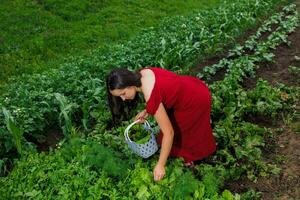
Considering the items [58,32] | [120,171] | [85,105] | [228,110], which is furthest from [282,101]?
[58,32]

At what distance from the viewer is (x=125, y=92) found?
425 cm

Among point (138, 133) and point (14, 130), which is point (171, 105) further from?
point (14, 130)

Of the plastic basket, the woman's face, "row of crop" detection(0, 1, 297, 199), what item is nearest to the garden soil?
"row of crop" detection(0, 1, 297, 199)

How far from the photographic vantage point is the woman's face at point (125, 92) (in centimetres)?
422

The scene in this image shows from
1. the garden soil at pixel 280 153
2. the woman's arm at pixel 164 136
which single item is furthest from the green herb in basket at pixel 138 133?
the garden soil at pixel 280 153

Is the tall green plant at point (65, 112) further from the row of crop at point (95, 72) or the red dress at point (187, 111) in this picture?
the red dress at point (187, 111)

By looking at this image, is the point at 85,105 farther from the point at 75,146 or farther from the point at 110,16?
the point at 110,16

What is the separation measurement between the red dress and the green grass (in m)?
4.16

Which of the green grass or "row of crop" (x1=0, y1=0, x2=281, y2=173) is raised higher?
"row of crop" (x1=0, y1=0, x2=281, y2=173)

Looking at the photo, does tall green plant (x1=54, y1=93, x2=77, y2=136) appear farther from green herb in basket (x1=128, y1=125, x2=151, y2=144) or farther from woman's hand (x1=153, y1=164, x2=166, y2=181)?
woman's hand (x1=153, y1=164, x2=166, y2=181)

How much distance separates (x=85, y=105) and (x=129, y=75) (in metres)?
2.01

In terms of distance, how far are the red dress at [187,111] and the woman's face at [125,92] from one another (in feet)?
0.72

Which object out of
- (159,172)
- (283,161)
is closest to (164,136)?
(159,172)

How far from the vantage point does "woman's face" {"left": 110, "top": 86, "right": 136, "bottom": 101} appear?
13.9ft
